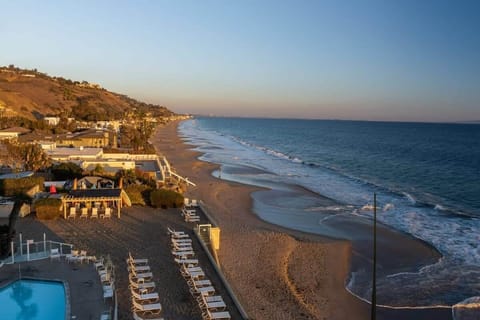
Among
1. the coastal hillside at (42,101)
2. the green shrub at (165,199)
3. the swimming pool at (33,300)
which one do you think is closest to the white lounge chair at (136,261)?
the swimming pool at (33,300)

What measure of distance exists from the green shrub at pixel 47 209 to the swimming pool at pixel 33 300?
24.1 ft

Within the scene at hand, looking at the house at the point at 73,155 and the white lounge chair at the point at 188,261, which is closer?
the white lounge chair at the point at 188,261

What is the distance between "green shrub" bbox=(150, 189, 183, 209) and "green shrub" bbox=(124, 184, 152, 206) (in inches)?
26.4

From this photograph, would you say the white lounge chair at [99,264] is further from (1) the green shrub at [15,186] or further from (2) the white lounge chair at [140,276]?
(1) the green shrub at [15,186]

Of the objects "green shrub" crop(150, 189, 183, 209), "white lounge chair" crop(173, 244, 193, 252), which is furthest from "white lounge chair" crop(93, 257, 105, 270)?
"green shrub" crop(150, 189, 183, 209)

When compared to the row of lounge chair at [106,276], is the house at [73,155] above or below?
above

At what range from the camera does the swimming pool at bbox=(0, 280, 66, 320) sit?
10.5 metres

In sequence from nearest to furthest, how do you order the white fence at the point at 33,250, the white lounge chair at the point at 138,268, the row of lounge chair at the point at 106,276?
the row of lounge chair at the point at 106,276, the white lounge chair at the point at 138,268, the white fence at the point at 33,250

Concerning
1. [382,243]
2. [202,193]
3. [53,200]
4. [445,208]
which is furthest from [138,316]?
[445,208]

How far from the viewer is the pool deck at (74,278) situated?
33.8ft

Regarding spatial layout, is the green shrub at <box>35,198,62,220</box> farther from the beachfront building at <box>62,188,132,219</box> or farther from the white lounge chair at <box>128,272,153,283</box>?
the white lounge chair at <box>128,272,153,283</box>

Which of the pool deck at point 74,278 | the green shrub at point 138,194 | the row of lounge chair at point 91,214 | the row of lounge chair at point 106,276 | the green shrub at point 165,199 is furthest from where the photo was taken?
the green shrub at point 138,194

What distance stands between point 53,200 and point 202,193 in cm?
1079

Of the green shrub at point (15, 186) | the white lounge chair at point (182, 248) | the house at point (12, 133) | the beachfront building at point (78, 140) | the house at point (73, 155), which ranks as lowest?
the white lounge chair at point (182, 248)
